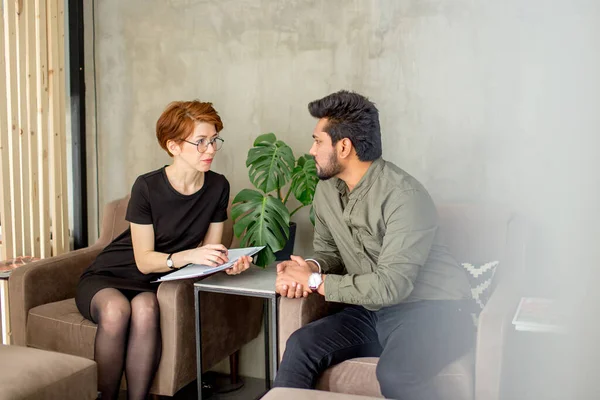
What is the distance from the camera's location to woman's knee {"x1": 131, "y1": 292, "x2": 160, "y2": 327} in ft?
6.45

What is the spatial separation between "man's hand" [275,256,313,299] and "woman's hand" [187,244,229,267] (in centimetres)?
22

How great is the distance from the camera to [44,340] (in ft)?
6.95

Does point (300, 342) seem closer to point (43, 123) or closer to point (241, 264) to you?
point (241, 264)

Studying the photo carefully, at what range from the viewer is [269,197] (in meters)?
2.22

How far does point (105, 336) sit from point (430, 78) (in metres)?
1.74

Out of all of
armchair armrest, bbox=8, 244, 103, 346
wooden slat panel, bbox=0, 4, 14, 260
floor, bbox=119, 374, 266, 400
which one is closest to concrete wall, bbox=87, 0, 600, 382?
armchair armrest, bbox=8, 244, 103, 346

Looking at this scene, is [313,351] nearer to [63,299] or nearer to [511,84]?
[63,299]

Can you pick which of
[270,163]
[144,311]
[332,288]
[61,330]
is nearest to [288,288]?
[332,288]

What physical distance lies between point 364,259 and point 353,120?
1.24 feet

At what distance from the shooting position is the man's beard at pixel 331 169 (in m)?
1.75

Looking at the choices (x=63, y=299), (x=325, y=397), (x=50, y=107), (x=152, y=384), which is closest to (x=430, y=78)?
(x=325, y=397)

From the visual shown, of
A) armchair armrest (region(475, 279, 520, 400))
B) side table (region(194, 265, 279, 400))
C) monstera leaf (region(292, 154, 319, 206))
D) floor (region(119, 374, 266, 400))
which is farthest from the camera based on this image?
floor (region(119, 374, 266, 400))

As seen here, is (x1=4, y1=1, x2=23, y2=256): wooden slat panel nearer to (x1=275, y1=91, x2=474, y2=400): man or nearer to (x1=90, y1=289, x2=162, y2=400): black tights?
(x1=90, y1=289, x2=162, y2=400): black tights

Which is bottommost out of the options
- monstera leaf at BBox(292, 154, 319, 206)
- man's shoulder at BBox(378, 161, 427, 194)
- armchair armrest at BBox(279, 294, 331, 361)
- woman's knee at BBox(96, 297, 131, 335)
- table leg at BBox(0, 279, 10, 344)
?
table leg at BBox(0, 279, 10, 344)
